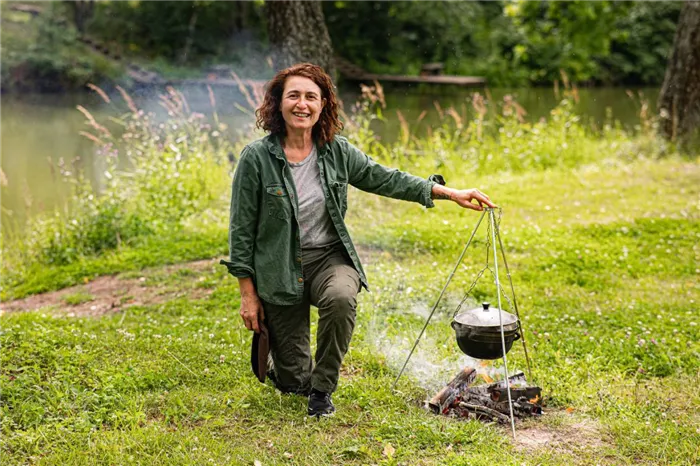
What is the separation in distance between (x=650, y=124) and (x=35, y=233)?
9.86 metres

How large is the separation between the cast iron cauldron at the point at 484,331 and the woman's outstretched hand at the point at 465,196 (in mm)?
509

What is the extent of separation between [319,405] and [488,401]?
906 millimetres

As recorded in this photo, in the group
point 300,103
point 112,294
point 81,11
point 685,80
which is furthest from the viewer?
point 81,11

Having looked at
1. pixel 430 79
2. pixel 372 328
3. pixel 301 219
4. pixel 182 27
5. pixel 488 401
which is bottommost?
pixel 372 328

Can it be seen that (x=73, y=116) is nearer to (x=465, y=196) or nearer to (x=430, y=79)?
(x=430, y=79)

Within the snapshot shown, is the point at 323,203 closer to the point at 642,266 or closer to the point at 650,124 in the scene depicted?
the point at 642,266

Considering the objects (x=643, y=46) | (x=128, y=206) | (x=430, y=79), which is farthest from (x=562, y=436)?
(x=643, y=46)

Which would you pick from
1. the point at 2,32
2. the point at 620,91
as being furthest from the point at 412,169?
the point at 620,91

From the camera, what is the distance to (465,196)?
3.76m

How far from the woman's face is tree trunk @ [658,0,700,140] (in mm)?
9397

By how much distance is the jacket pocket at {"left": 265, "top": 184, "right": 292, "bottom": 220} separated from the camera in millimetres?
3734

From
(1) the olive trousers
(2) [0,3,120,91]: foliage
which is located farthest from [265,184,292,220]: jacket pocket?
(2) [0,3,120,91]: foliage

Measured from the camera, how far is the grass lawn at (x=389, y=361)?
357 centimetres

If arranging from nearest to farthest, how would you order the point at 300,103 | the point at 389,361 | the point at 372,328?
1. the point at 300,103
2. the point at 389,361
3. the point at 372,328
